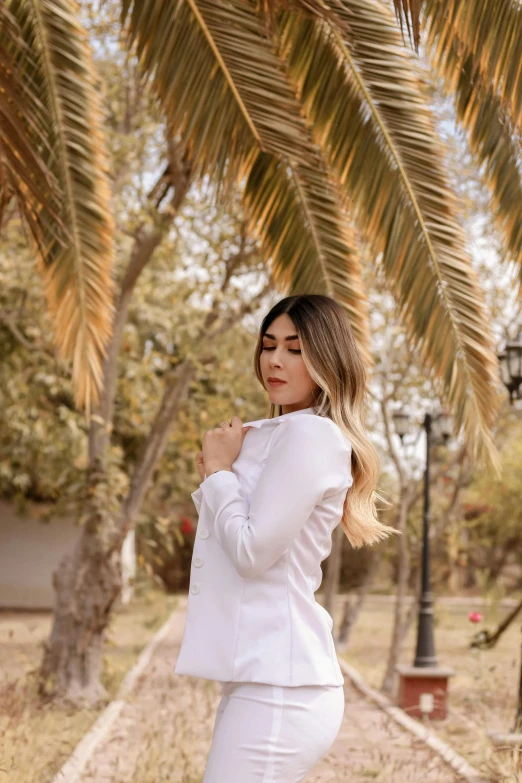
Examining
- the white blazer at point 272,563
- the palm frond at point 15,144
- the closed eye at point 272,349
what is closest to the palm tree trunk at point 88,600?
the palm frond at point 15,144

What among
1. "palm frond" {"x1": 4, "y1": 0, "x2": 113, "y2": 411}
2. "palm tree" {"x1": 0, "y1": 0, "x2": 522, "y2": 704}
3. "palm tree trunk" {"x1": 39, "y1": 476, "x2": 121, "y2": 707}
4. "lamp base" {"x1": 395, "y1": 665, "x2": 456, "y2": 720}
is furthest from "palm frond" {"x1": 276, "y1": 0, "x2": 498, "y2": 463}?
"lamp base" {"x1": 395, "y1": 665, "x2": 456, "y2": 720}

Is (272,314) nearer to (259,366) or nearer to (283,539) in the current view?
(259,366)

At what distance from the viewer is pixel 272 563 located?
7.84 feet

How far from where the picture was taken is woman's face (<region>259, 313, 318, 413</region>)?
269 cm

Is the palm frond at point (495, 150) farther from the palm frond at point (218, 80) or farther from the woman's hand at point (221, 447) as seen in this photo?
the woman's hand at point (221, 447)

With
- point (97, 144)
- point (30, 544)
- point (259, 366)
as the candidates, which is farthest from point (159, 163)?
point (30, 544)

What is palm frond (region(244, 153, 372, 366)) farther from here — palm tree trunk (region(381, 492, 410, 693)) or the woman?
palm tree trunk (region(381, 492, 410, 693))

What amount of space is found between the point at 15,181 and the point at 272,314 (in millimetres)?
2192

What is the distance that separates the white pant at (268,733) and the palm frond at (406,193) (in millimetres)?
3470

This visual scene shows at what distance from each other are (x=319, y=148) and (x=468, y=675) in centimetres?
1169

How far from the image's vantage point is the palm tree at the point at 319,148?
5133 millimetres

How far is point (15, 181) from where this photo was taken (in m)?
4.51

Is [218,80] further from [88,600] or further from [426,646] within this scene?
[426,646]

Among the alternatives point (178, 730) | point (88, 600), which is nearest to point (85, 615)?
point (88, 600)
